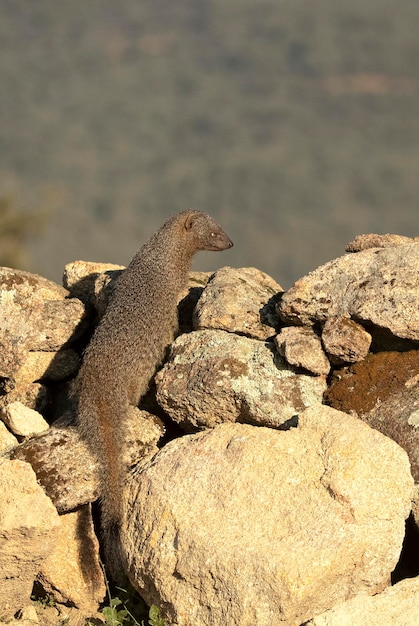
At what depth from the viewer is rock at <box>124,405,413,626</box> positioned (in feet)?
14.0

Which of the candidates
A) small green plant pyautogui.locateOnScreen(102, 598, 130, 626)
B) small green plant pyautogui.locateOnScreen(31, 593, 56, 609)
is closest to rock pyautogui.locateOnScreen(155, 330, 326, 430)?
small green plant pyautogui.locateOnScreen(102, 598, 130, 626)

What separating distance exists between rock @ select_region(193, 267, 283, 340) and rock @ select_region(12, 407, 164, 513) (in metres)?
1.19

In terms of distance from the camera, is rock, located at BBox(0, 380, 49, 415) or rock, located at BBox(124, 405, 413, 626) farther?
rock, located at BBox(0, 380, 49, 415)

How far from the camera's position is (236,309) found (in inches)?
251

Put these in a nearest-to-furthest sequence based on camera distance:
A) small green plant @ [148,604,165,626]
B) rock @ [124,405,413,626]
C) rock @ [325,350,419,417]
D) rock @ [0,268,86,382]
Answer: rock @ [124,405,413,626]
small green plant @ [148,604,165,626]
rock @ [325,350,419,417]
rock @ [0,268,86,382]

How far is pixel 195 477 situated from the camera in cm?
482

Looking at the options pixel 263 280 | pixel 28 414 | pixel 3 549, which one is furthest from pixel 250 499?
pixel 263 280

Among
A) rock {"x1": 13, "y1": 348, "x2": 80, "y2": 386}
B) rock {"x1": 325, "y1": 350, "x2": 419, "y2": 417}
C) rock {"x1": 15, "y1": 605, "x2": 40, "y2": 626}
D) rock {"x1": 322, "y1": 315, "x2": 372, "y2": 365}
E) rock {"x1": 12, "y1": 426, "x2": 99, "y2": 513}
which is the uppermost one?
rock {"x1": 322, "y1": 315, "x2": 372, "y2": 365}

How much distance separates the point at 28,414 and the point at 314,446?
2.50 metres

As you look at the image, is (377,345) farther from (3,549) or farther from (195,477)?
(3,549)

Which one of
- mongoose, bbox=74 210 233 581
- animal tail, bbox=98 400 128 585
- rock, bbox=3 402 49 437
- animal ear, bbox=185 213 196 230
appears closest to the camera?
animal tail, bbox=98 400 128 585

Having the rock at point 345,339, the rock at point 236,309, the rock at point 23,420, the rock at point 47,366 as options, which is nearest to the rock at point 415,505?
the rock at point 345,339

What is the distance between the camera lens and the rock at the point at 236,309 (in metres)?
6.32

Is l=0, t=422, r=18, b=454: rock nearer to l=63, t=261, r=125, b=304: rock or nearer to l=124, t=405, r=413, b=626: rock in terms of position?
l=124, t=405, r=413, b=626: rock
